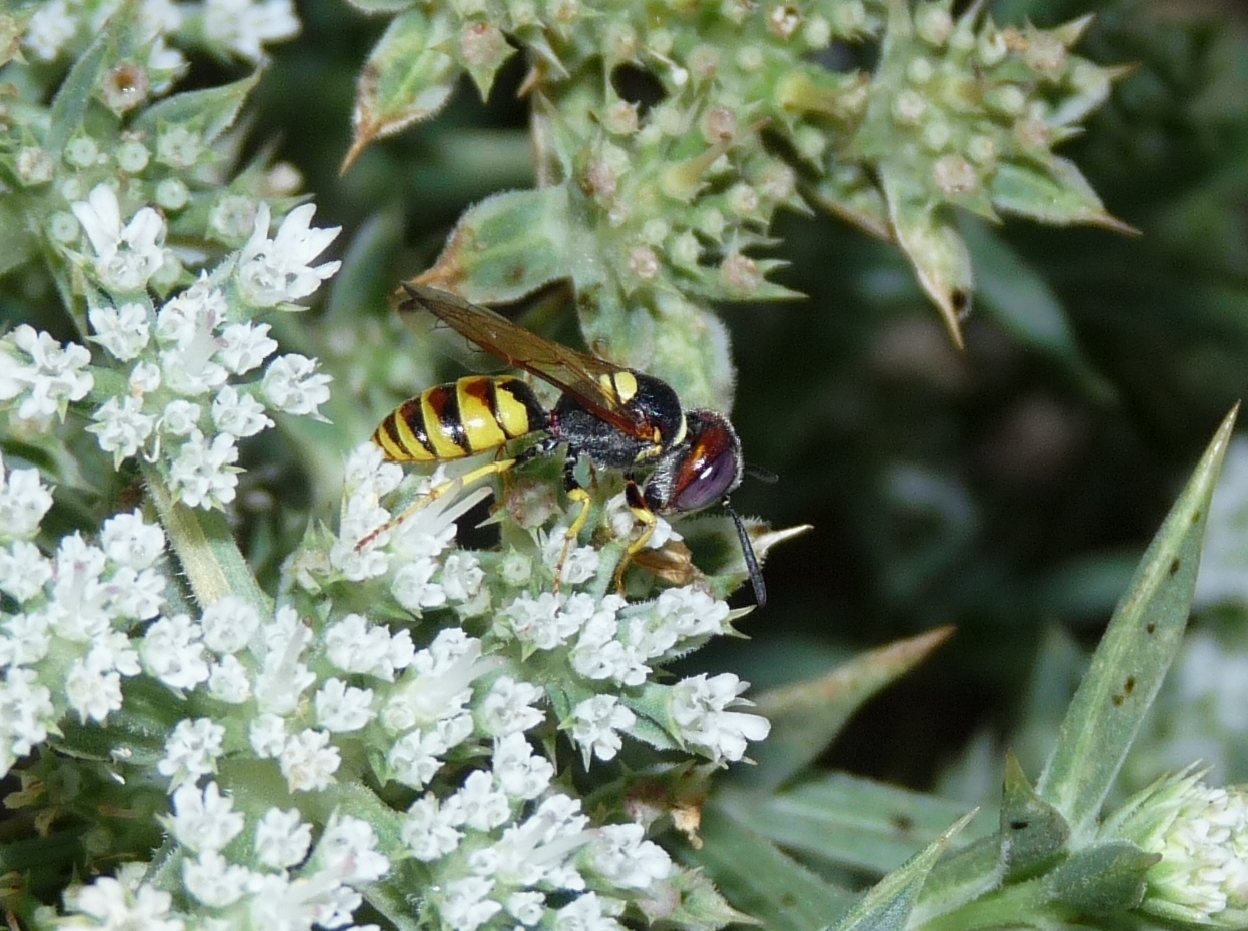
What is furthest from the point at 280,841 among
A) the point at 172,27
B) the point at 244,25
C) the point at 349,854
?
the point at 244,25

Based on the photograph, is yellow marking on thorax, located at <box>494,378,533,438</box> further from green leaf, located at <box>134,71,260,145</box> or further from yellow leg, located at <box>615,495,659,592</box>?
green leaf, located at <box>134,71,260,145</box>

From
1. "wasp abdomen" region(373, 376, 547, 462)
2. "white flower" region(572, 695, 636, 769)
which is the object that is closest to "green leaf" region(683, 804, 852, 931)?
"white flower" region(572, 695, 636, 769)

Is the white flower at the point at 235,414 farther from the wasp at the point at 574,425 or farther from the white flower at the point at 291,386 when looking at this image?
the wasp at the point at 574,425

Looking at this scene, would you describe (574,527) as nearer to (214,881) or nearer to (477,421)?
(477,421)

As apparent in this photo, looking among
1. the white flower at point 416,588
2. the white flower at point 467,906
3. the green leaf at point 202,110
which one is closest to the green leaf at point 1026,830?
the white flower at point 467,906

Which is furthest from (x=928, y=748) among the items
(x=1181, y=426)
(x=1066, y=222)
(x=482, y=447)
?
(x=482, y=447)

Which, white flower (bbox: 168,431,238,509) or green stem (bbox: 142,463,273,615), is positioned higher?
white flower (bbox: 168,431,238,509)

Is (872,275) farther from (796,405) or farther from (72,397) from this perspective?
(72,397)
